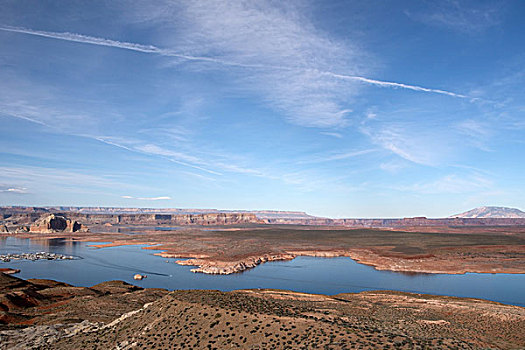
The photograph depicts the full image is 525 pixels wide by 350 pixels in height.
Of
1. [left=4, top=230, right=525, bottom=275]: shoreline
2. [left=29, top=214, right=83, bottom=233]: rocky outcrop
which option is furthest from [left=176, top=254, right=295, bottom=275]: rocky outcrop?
[left=29, top=214, right=83, bottom=233]: rocky outcrop

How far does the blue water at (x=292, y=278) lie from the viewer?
60.8 m

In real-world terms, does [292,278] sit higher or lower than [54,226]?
lower

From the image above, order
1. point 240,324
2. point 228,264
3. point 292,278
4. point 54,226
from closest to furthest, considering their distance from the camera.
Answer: point 240,324
point 292,278
point 228,264
point 54,226

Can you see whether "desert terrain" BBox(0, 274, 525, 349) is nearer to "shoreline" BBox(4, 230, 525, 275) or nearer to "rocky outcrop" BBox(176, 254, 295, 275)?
"rocky outcrop" BBox(176, 254, 295, 275)

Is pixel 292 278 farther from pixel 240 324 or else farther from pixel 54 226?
pixel 54 226

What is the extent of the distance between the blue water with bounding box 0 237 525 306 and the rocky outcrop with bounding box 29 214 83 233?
11226 centimetres

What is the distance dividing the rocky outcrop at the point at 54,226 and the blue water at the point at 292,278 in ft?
368

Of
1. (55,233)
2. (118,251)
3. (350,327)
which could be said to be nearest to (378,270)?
(350,327)

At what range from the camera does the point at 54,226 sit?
192 metres

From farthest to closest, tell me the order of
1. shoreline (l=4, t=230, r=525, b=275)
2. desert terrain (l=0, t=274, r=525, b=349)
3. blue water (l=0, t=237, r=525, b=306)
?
shoreline (l=4, t=230, r=525, b=275)
blue water (l=0, t=237, r=525, b=306)
desert terrain (l=0, t=274, r=525, b=349)

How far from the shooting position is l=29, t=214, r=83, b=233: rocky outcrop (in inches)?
7387

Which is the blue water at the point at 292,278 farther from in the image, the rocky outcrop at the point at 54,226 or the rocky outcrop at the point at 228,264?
the rocky outcrop at the point at 54,226

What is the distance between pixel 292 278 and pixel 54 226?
173 m

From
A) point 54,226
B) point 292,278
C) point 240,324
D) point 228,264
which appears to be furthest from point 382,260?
point 54,226
